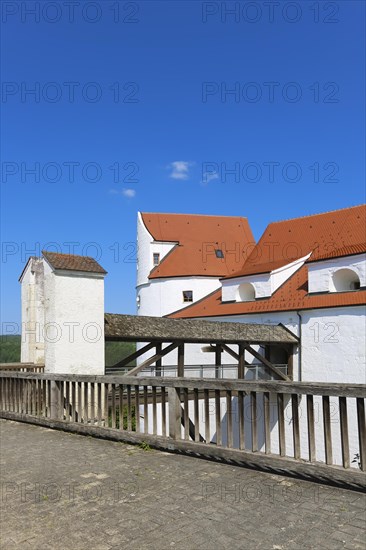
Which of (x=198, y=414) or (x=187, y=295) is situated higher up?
(x=187, y=295)

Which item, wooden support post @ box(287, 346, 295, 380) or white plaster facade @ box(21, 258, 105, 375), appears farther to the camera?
wooden support post @ box(287, 346, 295, 380)

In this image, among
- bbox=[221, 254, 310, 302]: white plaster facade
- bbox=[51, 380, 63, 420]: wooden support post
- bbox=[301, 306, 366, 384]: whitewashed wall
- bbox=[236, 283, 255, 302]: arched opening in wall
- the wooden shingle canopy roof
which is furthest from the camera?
bbox=[236, 283, 255, 302]: arched opening in wall

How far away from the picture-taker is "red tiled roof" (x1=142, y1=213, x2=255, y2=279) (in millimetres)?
33719

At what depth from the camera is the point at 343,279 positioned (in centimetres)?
2152

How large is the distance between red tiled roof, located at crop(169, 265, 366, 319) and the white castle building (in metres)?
0.05

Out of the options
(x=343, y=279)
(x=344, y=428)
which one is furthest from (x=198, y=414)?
(x=343, y=279)

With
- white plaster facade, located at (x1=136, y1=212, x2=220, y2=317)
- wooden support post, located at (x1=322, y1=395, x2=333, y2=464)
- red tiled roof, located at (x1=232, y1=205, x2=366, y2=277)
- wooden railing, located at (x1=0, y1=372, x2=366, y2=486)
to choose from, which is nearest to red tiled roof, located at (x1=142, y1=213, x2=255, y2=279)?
white plaster facade, located at (x1=136, y1=212, x2=220, y2=317)

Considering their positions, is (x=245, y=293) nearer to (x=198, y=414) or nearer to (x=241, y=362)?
(x=241, y=362)

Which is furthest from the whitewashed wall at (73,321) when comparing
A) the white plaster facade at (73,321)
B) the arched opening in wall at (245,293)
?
the arched opening in wall at (245,293)

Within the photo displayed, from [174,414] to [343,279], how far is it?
57.1 feet

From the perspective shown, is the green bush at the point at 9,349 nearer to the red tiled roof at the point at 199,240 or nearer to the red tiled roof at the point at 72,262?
the red tiled roof at the point at 199,240

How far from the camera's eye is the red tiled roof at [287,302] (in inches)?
798

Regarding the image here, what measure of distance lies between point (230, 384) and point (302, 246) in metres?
23.5

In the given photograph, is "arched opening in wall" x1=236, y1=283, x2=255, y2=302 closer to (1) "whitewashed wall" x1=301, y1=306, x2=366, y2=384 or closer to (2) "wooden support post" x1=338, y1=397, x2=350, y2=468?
(1) "whitewashed wall" x1=301, y1=306, x2=366, y2=384
